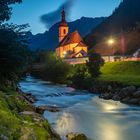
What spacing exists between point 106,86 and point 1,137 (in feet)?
156

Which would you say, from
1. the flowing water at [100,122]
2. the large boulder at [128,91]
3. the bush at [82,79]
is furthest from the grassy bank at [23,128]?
the bush at [82,79]

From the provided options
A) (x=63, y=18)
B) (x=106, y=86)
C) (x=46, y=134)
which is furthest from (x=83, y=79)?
(x=63, y=18)

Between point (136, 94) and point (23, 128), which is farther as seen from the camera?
point (136, 94)

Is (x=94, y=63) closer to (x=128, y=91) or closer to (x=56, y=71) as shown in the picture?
(x=56, y=71)

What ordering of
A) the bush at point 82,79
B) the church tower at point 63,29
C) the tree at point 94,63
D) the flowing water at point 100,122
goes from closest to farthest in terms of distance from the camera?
the flowing water at point 100,122
the bush at point 82,79
the tree at point 94,63
the church tower at point 63,29

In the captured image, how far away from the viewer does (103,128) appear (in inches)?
1066

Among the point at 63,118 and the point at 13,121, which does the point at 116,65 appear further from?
the point at 13,121

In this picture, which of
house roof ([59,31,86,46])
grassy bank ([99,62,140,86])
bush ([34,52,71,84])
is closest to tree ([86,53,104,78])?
grassy bank ([99,62,140,86])

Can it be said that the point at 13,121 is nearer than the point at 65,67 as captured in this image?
Yes

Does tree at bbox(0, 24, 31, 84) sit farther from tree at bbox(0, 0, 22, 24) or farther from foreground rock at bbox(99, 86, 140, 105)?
foreground rock at bbox(99, 86, 140, 105)

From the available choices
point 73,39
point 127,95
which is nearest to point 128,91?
point 127,95

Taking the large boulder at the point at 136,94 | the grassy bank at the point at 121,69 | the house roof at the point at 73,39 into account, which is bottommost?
the large boulder at the point at 136,94

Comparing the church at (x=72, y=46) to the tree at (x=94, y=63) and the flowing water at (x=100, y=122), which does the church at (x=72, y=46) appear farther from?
the flowing water at (x=100, y=122)

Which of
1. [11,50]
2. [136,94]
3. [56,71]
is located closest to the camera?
[11,50]
